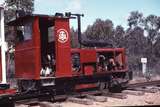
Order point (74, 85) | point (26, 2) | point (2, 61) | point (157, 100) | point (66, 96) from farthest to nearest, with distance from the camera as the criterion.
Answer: point (26, 2)
point (74, 85)
point (66, 96)
point (157, 100)
point (2, 61)

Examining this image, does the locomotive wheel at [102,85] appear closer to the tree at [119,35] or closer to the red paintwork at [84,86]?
the red paintwork at [84,86]

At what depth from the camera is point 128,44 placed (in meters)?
52.7

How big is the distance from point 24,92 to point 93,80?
3.57 metres

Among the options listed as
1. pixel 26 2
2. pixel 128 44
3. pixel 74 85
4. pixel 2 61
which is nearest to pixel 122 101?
pixel 74 85

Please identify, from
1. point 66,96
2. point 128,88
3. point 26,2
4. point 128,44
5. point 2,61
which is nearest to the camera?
point 2,61

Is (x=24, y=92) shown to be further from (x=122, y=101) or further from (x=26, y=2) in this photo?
(x=26, y=2)

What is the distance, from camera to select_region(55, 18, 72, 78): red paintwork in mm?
15570

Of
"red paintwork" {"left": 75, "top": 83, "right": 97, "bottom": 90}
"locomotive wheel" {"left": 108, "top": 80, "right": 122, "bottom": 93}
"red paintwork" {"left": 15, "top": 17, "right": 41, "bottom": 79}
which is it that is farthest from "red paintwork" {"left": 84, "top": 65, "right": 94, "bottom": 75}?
"red paintwork" {"left": 15, "top": 17, "right": 41, "bottom": 79}

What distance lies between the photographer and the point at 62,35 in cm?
1569

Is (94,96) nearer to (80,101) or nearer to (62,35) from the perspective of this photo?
(80,101)

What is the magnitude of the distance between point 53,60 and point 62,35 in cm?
102

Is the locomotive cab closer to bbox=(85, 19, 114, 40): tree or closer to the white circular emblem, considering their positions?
the white circular emblem

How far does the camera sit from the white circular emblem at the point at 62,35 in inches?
615

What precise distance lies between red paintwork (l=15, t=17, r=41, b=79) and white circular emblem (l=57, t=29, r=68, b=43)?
0.83 metres
